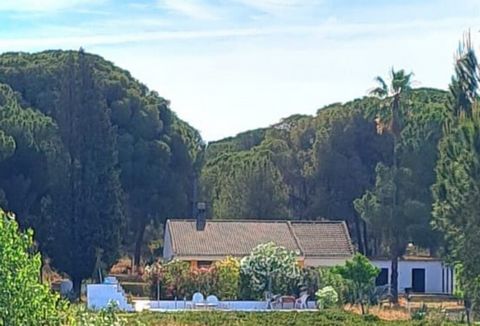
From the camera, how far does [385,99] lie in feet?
144

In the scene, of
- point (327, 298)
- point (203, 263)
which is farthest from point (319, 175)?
point (327, 298)

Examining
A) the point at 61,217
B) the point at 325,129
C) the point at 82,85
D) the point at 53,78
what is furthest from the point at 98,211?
the point at 325,129

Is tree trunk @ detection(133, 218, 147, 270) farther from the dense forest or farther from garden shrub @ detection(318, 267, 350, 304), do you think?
garden shrub @ detection(318, 267, 350, 304)

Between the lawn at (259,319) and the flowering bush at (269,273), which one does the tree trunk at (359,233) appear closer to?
the flowering bush at (269,273)

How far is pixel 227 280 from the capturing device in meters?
37.5

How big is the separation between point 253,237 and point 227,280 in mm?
7045

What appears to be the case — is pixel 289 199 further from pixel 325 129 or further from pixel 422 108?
pixel 422 108

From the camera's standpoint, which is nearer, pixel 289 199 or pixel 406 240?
pixel 406 240

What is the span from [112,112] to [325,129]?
10.6 metres

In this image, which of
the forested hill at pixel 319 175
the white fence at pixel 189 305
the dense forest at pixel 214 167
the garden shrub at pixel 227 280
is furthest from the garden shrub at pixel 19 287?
the forested hill at pixel 319 175

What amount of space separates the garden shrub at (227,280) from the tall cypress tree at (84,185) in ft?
20.4

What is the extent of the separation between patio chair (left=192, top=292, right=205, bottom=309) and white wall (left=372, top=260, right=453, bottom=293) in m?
13.7

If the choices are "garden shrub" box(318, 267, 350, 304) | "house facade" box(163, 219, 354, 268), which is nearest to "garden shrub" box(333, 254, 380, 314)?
"garden shrub" box(318, 267, 350, 304)

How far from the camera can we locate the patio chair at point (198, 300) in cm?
3406
